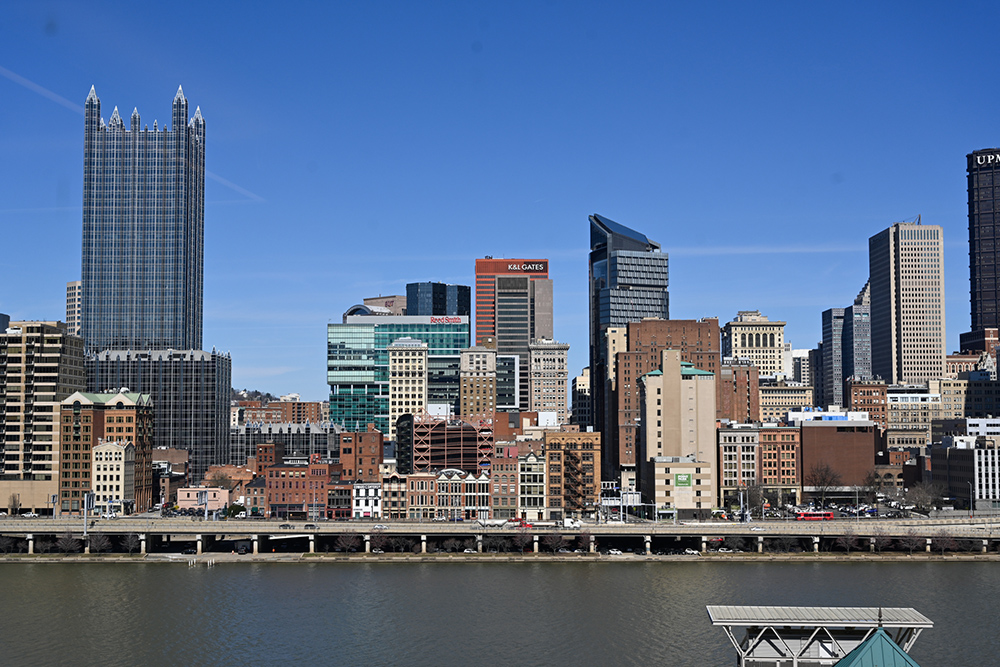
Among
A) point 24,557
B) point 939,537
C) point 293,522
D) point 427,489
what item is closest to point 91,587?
point 24,557

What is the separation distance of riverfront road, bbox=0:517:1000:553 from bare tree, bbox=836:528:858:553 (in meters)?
0.10

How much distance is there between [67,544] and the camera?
369 ft

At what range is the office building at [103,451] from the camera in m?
138

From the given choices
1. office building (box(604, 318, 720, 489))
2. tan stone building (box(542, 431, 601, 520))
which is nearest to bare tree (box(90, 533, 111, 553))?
tan stone building (box(542, 431, 601, 520))

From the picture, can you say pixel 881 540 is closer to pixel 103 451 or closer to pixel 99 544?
pixel 99 544

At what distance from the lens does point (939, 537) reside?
11069 centimetres

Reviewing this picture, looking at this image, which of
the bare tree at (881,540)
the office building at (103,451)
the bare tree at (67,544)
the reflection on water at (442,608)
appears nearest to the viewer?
the reflection on water at (442,608)

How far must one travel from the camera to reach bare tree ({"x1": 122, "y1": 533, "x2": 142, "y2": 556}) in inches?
4439

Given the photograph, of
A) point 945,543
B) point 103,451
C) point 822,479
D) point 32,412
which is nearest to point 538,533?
point 945,543

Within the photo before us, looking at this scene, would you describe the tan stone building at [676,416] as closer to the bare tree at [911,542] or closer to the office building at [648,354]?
the office building at [648,354]

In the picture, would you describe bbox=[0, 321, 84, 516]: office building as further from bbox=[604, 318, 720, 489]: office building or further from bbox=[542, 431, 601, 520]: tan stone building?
bbox=[604, 318, 720, 489]: office building

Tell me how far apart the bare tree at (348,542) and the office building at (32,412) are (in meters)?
45.8

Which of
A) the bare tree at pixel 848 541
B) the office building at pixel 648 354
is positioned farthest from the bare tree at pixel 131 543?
the office building at pixel 648 354

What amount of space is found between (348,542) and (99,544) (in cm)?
2537
